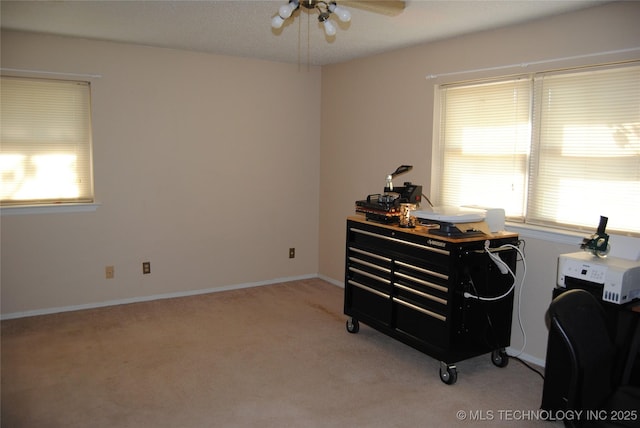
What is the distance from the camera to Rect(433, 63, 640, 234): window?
2955 millimetres

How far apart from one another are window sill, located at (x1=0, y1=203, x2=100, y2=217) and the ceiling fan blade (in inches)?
115

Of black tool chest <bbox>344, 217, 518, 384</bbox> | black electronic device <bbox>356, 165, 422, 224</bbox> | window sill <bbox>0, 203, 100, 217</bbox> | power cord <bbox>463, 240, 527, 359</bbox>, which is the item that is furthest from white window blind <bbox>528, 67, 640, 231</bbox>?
window sill <bbox>0, 203, 100, 217</bbox>

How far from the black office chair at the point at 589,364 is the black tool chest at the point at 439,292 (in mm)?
1033

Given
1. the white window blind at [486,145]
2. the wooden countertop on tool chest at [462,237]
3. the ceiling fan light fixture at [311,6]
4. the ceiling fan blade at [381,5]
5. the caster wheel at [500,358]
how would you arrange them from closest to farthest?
the ceiling fan light fixture at [311,6] < the ceiling fan blade at [381,5] < the wooden countertop on tool chest at [462,237] < the caster wheel at [500,358] < the white window blind at [486,145]

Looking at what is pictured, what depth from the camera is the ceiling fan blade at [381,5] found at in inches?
110

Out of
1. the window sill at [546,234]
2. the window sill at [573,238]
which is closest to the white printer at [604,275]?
the window sill at [573,238]

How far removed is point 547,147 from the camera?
3.34 meters

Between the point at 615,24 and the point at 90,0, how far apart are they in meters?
3.25

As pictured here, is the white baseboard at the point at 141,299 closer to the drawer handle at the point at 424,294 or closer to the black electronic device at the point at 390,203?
the black electronic device at the point at 390,203

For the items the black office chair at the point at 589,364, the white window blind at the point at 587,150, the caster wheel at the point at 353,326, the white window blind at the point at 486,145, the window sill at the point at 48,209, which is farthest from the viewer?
the window sill at the point at 48,209

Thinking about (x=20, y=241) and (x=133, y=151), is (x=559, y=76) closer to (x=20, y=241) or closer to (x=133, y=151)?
(x=133, y=151)

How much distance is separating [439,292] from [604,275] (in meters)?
0.96

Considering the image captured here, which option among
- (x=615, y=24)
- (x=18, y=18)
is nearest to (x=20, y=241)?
(x=18, y=18)

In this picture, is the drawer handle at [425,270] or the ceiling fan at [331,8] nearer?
the ceiling fan at [331,8]
